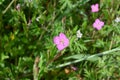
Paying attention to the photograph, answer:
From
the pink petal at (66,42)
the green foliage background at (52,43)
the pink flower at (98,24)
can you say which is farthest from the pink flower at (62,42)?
the pink flower at (98,24)

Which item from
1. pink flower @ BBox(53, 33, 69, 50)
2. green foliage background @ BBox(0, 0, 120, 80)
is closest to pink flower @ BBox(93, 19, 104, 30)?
green foliage background @ BBox(0, 0, 120, 80)

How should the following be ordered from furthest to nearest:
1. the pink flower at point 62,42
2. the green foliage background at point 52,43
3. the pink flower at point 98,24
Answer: the pink flower at point 98,24
the green foliage background at point 52,43
the pink flower at point 62,42

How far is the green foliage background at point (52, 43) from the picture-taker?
1.66 metres

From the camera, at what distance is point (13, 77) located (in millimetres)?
1611

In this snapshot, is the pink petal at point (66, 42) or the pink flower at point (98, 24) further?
the pink flower at point (98, 24)

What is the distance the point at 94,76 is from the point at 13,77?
1.69 feet

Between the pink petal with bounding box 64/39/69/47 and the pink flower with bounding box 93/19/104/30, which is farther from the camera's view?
the pink flower with bounding box 93/19/104/30

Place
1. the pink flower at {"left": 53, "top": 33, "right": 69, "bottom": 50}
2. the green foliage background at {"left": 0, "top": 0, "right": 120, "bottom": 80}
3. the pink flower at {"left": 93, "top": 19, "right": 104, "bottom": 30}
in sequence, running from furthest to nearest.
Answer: the pink flower at {"left": 93, "top": 19, "right": 104, "bottom": 30}, the green foliage background at {"left": 0, "top": 0, "right": 120, "bottom": 80}, the pink flower at {"left": 53, "top": 33, "right": 69, "bottom": 50}

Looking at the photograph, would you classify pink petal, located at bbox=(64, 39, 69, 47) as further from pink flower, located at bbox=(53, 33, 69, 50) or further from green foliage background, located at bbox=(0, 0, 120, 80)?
green foliage background, located at bbox=(0, 0, 120, 80)

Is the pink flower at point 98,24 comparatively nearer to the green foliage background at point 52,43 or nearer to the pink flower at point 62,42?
the green foliage background at point 52,43

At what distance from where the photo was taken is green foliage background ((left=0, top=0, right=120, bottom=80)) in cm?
166

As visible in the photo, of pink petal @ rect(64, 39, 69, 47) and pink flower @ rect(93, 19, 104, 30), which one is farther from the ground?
pink petal @ rect(64, 39, 69, 47)

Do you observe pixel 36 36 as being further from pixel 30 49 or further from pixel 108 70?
pixel 108 70

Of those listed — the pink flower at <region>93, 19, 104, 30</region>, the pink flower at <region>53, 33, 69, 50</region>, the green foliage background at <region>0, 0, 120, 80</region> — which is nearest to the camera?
the pink flower at <region>53, 33, 69, 50</region>
